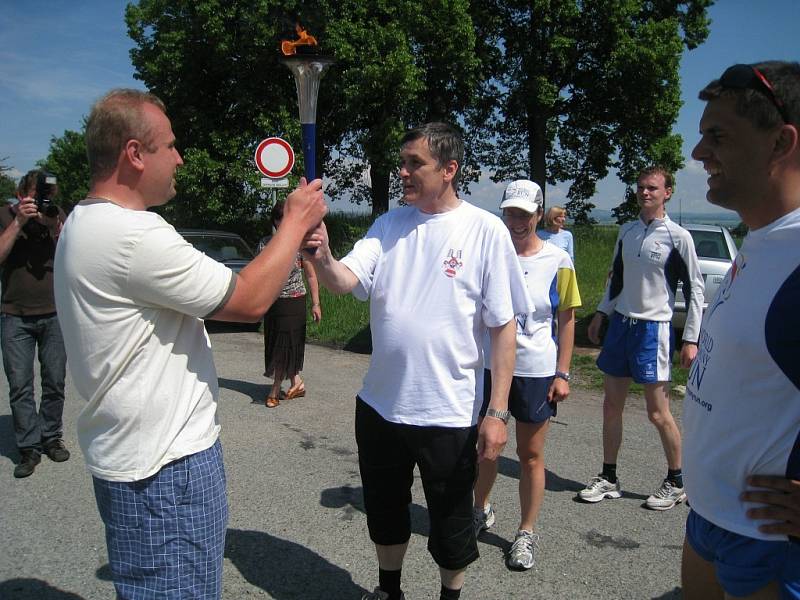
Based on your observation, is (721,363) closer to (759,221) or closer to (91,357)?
(759,221)

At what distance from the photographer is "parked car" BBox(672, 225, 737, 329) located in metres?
8.48

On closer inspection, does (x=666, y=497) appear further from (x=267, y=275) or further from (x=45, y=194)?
(x=45, y=194)

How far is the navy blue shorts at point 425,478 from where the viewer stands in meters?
2.58

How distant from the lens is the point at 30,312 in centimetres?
457

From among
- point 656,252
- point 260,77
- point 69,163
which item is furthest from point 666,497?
point 69,163

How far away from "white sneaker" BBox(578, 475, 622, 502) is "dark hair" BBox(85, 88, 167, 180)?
11.4 ft

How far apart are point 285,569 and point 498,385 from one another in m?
1.59

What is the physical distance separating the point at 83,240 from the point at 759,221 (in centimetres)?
177

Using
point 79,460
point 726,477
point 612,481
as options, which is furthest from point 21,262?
point 726,477

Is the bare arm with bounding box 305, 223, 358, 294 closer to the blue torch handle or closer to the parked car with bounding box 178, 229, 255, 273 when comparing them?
the blue torch handle

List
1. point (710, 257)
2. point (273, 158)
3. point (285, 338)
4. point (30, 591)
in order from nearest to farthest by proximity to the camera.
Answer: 1. point (30, 591)
2. point (285, 338)
3. point (710, 257)
4. point (273, 158)

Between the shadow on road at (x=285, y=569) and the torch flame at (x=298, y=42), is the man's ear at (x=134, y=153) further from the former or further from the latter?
the shadow on road at (x=285, y=569)

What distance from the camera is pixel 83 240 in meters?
1.74

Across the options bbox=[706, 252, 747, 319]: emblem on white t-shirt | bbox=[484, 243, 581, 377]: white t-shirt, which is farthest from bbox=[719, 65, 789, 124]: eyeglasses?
bbox=[484, 243, 581, 377]: white t-shirt
